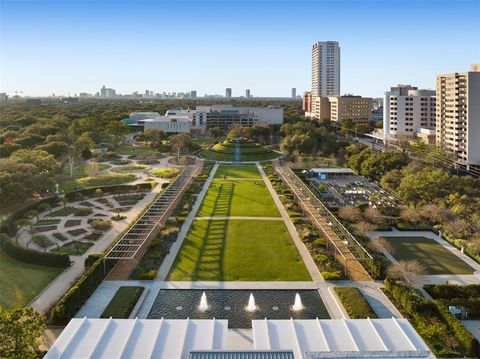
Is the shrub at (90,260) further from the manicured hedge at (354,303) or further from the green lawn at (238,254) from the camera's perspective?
the manicured hedge at (354,303)

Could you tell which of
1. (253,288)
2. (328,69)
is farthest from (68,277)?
(328,69)

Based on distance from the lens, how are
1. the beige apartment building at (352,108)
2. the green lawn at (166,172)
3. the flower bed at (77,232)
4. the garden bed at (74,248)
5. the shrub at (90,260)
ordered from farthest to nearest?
the beige apartment building at (352,108) < the green lawn at (166,172) < the flower bed at (77,232) < the garden bed at (74,248) < the shrub at (90,260)

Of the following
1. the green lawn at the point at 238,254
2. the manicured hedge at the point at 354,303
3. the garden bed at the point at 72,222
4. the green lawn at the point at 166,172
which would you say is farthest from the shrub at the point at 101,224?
the green lawn at the point at 166,172

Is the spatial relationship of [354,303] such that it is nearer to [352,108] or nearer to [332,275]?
[332,275]

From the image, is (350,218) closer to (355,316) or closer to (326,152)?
(355,316)

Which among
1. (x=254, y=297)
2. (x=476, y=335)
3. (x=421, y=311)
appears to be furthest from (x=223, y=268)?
(x=476, y=335)
